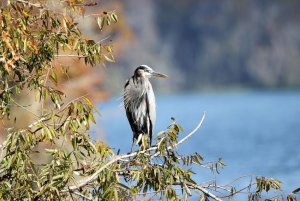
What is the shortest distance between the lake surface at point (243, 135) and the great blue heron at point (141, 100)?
0.11 metres

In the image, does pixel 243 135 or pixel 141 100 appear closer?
pixel 141 100

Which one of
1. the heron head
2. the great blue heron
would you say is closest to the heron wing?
the great blue heron

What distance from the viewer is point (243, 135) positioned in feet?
107

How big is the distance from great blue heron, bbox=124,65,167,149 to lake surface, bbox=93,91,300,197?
114 mm

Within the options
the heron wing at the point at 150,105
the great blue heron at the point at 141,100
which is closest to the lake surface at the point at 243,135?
the great blue heron at the point at 141,100

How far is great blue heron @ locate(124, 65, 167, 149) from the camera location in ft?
21.2

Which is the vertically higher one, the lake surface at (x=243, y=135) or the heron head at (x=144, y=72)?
the lake surface at (x=243, y=135)

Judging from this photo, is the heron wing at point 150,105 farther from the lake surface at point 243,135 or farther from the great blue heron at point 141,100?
the lake surface at point 243,135

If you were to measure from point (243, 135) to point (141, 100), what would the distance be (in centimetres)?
2651

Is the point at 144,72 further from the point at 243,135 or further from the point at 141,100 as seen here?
the point at 243,135

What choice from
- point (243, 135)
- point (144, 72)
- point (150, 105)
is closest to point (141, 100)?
point (150, 105)

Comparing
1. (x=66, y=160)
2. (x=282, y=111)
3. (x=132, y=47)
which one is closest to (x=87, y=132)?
(x=66, y=160)

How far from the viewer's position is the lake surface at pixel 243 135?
64.8 feet

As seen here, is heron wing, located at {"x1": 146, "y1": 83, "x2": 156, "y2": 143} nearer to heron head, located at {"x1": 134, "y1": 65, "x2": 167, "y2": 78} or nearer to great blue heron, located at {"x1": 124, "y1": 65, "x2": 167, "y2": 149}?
great blue heron, located at {"x1": 124, "y1": 65, "x2": 167, "y2": 149}
